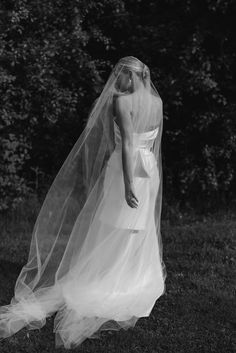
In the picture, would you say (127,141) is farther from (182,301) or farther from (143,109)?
(182,301)

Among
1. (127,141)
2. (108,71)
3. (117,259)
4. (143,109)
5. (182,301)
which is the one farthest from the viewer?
(108,71)

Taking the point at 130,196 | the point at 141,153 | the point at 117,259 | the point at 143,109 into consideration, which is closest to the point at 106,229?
the point at 117,259

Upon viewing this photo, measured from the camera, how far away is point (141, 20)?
28.7 ft

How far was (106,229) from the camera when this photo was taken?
525 centimetres

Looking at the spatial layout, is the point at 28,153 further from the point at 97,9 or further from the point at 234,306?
the point at 234,306

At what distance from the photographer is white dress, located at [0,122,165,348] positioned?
5.05 m

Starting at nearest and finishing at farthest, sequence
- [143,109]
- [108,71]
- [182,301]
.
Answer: [143,109] < [182,301] < [108,71]

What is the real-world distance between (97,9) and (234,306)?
4824 mm

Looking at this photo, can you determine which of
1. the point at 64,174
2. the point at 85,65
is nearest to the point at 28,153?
the point at 85,65

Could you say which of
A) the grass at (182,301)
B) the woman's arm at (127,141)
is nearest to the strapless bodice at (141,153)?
the woman's arm at (127,141)

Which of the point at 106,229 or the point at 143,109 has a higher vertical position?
the point at 143,109

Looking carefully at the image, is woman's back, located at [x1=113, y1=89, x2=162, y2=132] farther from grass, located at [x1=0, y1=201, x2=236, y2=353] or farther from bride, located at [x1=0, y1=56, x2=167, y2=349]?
grass, located at [x1=0, y1=201, x2=236, y2=353]

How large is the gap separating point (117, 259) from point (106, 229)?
0.89 ft

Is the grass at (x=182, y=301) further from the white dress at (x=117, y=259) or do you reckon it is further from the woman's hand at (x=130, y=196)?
the woman's hand at (x=130, y=196)
